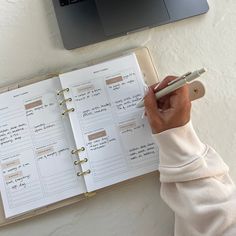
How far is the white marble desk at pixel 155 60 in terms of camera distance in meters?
0.54

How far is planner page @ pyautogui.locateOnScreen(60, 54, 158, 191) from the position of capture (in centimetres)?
55

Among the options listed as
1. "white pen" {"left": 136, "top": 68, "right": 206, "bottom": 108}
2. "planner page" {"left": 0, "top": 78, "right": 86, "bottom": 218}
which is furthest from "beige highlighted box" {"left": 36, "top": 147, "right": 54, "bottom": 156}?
"white pen" {"left": 136, "top": 68, "right": 206, "bottom": 108}

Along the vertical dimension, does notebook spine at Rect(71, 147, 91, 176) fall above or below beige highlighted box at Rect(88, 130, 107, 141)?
below

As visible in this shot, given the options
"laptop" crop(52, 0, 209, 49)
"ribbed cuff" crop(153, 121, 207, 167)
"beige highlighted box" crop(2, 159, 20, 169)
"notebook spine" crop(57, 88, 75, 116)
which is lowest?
"ribbed cuff" crop(153, 121, 207, 167)

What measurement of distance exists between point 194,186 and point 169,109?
0.12 metres

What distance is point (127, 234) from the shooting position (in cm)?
54

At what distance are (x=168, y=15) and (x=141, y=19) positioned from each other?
0.05m

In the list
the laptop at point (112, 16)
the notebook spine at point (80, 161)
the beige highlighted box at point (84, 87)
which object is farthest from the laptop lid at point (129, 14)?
the notebook spine at point (80, 161)

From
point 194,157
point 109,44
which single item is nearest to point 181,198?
point 194,157

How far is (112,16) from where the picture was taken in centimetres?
61

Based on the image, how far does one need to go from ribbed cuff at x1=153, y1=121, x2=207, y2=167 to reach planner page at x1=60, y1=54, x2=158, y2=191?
0.20 ft

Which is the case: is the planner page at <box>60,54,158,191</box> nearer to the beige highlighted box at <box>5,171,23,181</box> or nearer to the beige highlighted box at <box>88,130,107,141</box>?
the beige highlighted box at <box>88,130,107,141</box>

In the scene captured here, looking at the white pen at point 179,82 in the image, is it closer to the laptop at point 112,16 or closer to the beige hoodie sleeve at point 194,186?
the beige hoodie sleeve at point 194,186

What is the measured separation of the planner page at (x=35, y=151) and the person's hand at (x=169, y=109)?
0.15 meters
